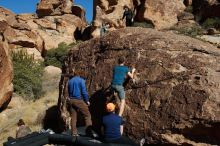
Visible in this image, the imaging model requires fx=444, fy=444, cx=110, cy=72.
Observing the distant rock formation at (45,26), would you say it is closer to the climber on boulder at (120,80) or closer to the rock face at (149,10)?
the rock face at (149,10)

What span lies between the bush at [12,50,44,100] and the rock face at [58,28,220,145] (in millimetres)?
11030

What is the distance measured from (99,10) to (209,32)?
1047cm

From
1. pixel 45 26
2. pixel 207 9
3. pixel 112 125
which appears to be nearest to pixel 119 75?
pixel 112 125

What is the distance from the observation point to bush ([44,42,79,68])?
3492 centimetres

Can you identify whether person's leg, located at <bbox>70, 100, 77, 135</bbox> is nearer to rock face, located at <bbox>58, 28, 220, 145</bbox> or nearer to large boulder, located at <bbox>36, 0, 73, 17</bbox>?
rock face, located at <bbox>58, 28, 220, 145</bbox>

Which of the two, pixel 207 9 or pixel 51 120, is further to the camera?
pixel 207 9

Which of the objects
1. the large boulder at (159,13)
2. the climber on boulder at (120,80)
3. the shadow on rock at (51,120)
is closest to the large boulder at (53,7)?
the large boulder at (159,13)

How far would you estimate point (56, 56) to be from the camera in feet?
120

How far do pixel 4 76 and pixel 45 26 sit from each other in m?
20.3

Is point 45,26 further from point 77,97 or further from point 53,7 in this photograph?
point 77,97

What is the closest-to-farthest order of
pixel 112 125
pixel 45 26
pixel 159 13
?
1. pixel 112 125
2. pixel 159 13
3. pixel 45 26

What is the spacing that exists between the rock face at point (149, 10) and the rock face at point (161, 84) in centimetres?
2450

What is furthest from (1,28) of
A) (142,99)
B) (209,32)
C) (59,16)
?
(59,16)

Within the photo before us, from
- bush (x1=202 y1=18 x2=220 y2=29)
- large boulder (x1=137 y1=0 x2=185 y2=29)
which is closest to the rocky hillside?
large boulder (x1=137 y1=0 x2=185 y2=29)
